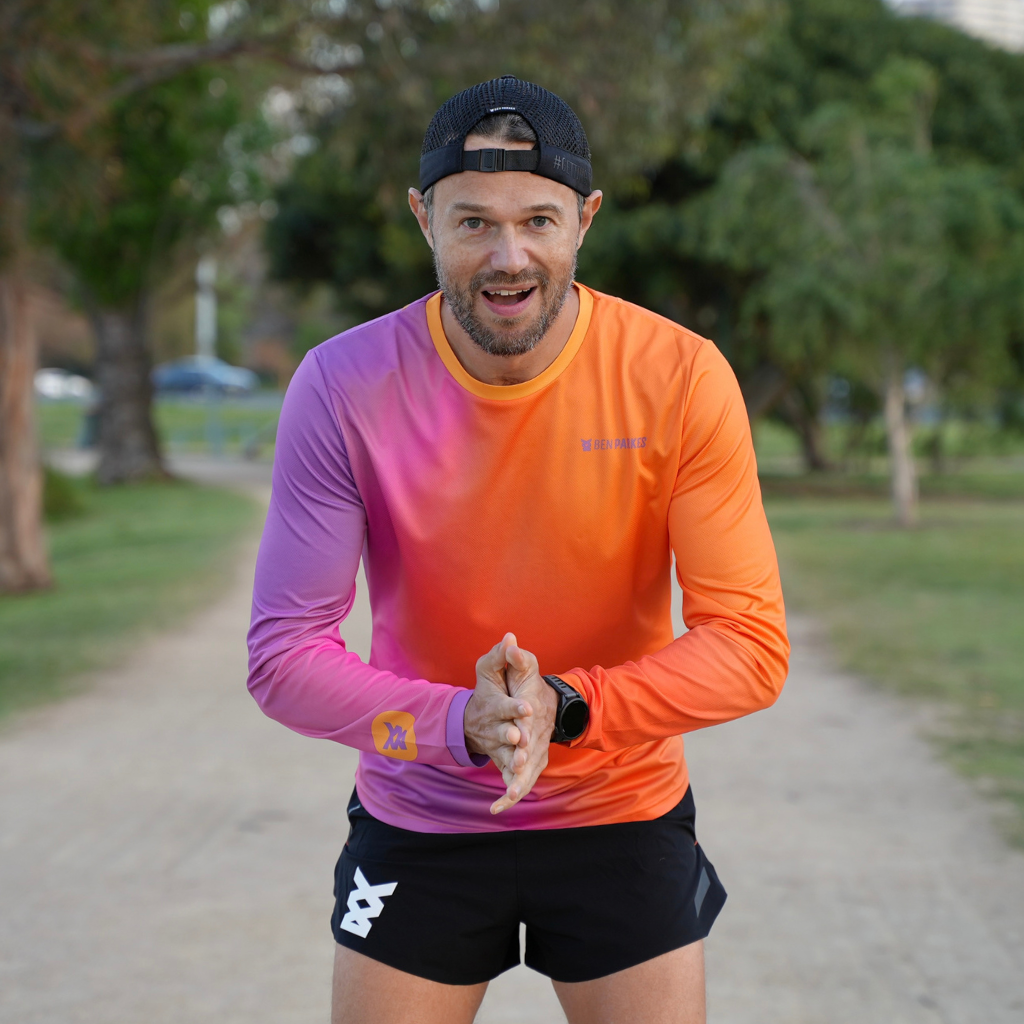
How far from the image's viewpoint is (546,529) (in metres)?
2.37

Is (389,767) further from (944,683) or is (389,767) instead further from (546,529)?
(944,683)

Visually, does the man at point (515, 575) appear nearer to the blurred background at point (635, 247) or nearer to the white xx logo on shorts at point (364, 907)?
the white xx logo on shorts at point (364, 907)

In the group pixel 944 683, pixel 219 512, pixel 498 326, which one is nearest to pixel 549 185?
pixel 498 326

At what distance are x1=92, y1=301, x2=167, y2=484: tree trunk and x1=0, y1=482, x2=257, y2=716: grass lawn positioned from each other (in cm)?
339

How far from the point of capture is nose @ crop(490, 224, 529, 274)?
222cm

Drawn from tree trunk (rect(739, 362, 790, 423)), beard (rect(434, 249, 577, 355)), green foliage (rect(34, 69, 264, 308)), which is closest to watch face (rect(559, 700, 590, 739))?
beard (rect(434, 249, 577, 355))

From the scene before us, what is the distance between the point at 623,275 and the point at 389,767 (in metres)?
22.2

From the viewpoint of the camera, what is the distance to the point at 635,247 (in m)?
22.6

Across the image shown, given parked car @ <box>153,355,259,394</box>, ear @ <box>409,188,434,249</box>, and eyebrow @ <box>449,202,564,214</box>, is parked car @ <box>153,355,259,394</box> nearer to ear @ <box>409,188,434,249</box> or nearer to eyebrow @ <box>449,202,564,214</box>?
ear @ <box>409,188,434,249</box>

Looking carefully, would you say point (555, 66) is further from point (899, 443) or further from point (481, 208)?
point (481, 208)

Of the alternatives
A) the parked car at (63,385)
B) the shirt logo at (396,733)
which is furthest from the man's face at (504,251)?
the parked car at (63,385)

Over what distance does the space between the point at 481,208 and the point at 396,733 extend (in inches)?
36.0

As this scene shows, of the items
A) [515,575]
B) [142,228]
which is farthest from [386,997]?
[142,228]

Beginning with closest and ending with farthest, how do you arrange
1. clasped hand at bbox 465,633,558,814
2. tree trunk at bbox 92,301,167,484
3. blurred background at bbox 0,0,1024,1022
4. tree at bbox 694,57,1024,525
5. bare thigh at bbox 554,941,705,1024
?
clasped hand at bbox 465,633,558,814 → bare thigh at bbox 554,941,705,1024 → blurred background at bbox 0,0,1024,1022 → tree at bbox 694,57,1024,525 → tree trunk at bbox 92,301,167,484
